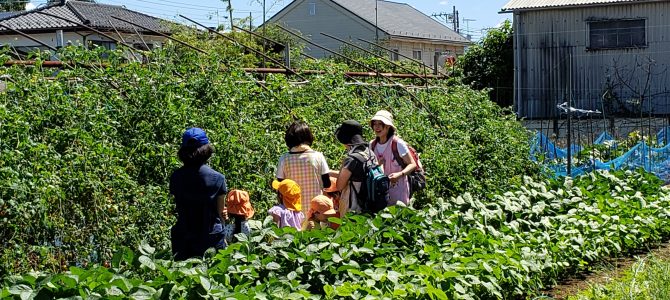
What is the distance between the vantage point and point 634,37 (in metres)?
23.3

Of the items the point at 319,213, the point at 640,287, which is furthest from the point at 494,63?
the point at 640,287

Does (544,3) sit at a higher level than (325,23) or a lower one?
lower

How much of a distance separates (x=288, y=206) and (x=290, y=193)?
0.40 feet

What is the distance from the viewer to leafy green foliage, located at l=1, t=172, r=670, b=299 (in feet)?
15.8

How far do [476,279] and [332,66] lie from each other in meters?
5.52

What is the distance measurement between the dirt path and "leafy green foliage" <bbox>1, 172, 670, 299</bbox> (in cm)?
9

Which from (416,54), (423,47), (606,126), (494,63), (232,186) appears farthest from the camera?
(423,47)

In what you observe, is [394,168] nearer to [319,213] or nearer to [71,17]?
[319,213]

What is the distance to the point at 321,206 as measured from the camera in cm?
729

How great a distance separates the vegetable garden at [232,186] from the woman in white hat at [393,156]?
317 mm

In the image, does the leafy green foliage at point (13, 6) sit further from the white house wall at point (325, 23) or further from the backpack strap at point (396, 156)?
the backpack strap at point (396, 156)

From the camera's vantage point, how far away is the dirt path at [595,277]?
24.4ft

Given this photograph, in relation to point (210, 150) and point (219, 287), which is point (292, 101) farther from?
point (219, 287)

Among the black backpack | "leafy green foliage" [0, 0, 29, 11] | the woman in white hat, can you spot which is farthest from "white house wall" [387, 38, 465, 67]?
the black backpack
